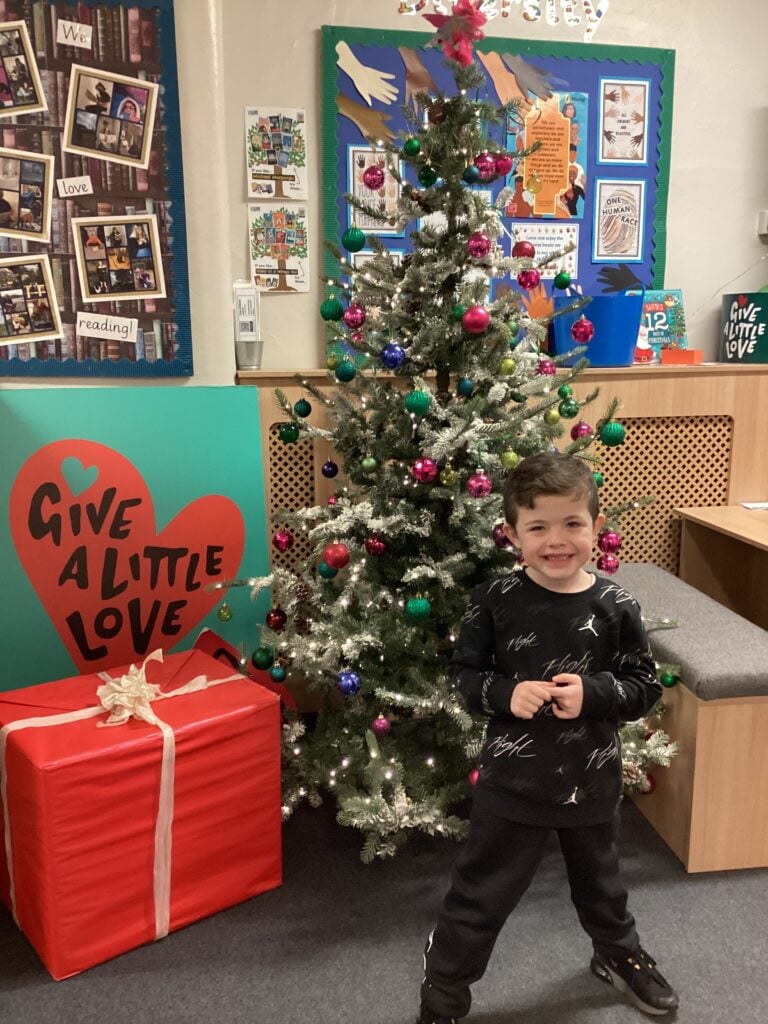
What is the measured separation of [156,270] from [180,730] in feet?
4.17

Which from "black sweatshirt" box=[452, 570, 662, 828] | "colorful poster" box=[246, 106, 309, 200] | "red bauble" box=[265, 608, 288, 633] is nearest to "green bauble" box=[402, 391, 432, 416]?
"black sweatshirt" box=[452, 570, 662, 828]

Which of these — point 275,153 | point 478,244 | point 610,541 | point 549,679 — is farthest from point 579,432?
point 275,153

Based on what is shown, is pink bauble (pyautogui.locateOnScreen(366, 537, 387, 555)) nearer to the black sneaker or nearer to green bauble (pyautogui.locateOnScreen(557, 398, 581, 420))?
green bauble (pyautogui.locateOnScreen(557, 398, 581, 420))

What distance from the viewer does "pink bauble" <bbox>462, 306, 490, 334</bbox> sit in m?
1.74

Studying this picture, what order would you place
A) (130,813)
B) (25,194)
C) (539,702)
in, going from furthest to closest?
1. (25,194)
2. (130,813)
3. (539,702)

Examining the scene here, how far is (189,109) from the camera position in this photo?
223 centimetres

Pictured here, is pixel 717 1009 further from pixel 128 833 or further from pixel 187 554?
pixel 187 554

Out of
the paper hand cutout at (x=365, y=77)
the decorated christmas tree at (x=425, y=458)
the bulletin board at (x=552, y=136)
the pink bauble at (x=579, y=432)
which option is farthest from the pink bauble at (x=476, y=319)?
the paper hand cutout at (x=365, y=77)

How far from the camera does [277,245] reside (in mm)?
2688

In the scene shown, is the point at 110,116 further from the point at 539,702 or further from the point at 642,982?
the point at 642,982

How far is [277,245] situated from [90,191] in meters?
0.65

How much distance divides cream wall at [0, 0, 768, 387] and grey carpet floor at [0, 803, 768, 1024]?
1.42 metres

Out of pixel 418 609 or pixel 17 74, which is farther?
pixel 17 74

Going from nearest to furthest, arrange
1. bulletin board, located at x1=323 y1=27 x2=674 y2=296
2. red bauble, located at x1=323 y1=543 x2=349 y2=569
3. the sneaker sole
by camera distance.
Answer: the sneaker sole < red bauble, located at x1=323 y1=543 x2=349 y2=569 < bulletin board, located at x1=323 y1=27 x2=674 y2=296
